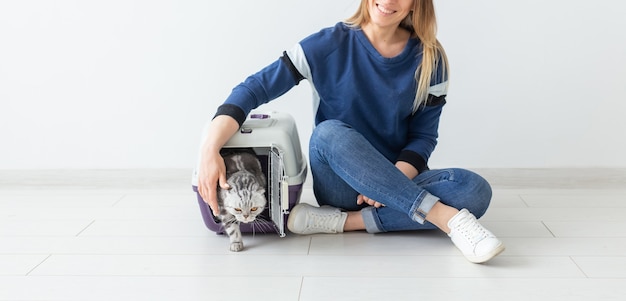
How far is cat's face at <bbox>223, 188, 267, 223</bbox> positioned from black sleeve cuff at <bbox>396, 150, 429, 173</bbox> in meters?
0.35

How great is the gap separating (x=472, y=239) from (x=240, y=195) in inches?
19.5

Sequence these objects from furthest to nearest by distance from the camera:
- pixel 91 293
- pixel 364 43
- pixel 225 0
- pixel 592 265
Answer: pixel 225 0
pixel 364 43
pixel 592 265
pixel 91 293

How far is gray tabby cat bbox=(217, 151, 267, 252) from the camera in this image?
5.45 feet

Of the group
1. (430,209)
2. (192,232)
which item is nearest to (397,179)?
(430,209)

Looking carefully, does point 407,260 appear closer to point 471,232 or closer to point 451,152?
point 471,232

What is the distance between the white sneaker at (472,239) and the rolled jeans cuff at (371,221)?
0.19 m

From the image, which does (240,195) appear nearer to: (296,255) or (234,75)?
(296,255)

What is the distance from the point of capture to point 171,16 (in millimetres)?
A: 2209

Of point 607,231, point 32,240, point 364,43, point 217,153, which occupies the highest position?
point 364,43

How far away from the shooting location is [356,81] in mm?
1791

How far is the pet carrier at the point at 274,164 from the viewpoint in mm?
1725

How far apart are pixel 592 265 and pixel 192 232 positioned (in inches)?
35.5

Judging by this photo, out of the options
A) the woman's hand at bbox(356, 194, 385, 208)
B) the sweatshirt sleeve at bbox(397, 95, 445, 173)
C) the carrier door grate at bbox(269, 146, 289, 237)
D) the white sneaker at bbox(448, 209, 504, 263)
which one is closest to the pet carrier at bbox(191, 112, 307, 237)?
the carrier door grate at bbox(269, 146, 289, 237)

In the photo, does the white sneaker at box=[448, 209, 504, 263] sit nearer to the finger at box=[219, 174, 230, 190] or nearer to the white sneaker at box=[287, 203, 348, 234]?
the white sneaker at box=[287, 203, 348, 234]
